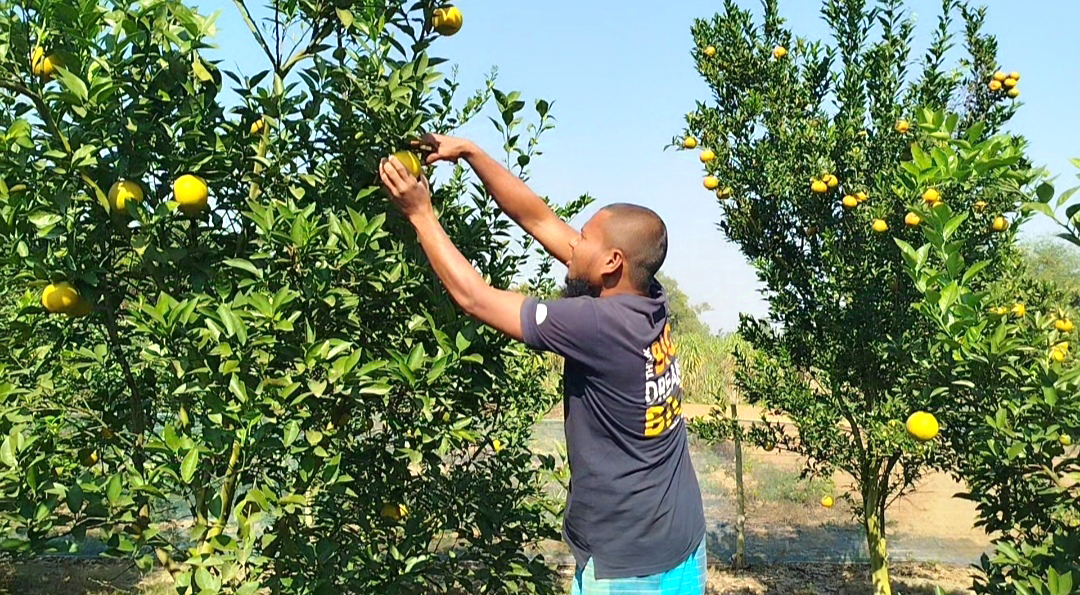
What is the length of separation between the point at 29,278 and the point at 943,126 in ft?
7.43

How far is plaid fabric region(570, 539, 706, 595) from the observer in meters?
1.94

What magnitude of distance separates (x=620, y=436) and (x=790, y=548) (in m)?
5.47

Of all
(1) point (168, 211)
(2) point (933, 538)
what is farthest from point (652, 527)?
(2) point (933, 538)

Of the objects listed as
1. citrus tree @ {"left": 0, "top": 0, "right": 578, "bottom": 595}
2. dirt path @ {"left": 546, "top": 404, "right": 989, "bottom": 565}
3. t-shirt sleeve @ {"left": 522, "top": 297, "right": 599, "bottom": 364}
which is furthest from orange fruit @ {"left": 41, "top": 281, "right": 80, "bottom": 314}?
dirt path @ {"left": 546, "top": 404, "right": 989, "bottom": 565}

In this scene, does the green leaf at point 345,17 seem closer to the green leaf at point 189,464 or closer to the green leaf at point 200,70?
the green leaf at point 200,70

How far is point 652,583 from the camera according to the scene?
77.5 inches

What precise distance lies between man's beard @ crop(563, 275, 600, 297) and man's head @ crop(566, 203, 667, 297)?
0.02m

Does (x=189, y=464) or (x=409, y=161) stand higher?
(x=409, y=161)

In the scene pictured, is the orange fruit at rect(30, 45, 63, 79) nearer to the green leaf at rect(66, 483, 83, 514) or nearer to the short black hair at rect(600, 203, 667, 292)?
the green leaf at rect(66, 483, 83, 514)

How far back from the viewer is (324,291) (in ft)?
5.83

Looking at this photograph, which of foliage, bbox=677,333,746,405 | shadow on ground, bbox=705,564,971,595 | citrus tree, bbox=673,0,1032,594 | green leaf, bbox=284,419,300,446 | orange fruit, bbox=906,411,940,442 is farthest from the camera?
foliage, bbox=677,333,746,405

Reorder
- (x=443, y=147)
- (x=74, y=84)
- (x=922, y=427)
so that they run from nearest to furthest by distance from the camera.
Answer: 1. (x=74, y=84)
2. (x=443, y=147)
3. (x=922, y=427)

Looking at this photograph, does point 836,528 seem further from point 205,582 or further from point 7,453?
point 7,453

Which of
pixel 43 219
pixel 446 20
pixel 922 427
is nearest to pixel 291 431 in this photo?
pixel 43 219
